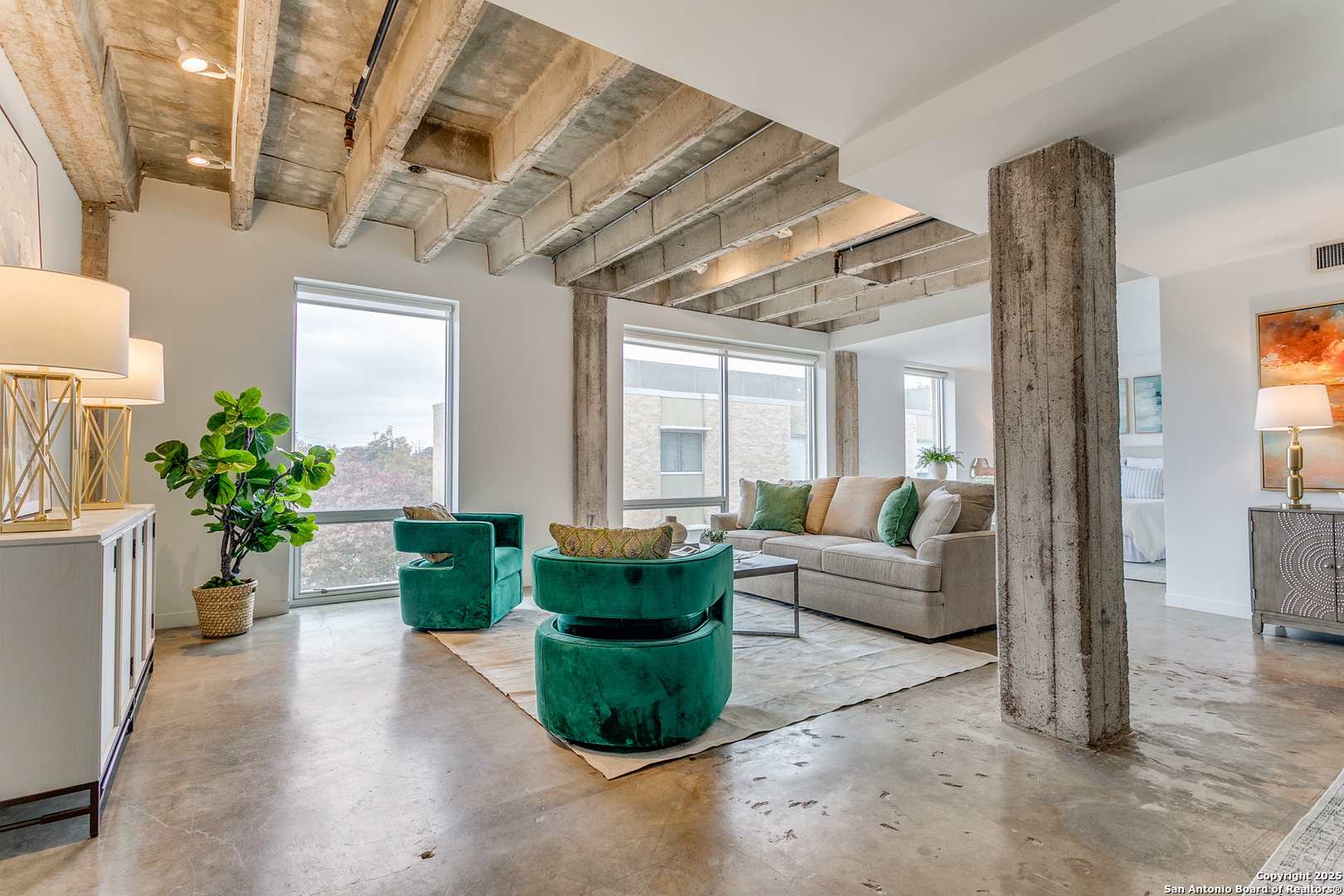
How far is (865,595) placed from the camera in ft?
14.2

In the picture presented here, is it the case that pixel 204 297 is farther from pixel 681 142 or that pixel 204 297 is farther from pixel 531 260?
pixel 681 142

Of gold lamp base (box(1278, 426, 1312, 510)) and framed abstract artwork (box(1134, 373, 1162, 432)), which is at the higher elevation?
framed abstract artwork (box(1134, 373, 1162, 432))

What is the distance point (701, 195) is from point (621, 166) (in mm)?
613

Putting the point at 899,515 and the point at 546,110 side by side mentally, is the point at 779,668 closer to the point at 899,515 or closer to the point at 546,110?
the point at 899,515

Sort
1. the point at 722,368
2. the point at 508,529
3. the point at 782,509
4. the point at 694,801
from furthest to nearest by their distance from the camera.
A: the point at 722,368 → the point at 782,509 → the point at 508,529 → the point at 694,801

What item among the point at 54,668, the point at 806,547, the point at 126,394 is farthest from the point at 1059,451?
the point at 126,394

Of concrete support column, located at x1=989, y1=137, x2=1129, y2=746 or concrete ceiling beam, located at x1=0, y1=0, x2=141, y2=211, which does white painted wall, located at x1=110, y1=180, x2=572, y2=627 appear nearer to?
concrete ceiling beam, located at x1=0, y1=0, x2=141, y2=211

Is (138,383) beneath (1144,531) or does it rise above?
above

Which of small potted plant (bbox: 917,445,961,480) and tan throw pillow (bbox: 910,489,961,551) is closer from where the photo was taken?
tan throw pillow (bbox: 910,489,961,551)

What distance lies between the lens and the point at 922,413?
959 cm

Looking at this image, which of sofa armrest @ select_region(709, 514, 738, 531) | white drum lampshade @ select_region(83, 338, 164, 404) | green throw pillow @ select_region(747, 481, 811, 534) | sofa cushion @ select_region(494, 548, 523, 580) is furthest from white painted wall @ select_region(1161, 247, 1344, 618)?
white drum lampshade @ select_region(83, 338, 164, 404)

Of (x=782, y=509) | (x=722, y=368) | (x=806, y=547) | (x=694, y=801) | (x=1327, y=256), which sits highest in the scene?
(x=1327, y=256)

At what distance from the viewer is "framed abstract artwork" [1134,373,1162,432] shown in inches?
339

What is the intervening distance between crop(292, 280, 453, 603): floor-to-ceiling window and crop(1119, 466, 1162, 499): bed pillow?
7.78m
